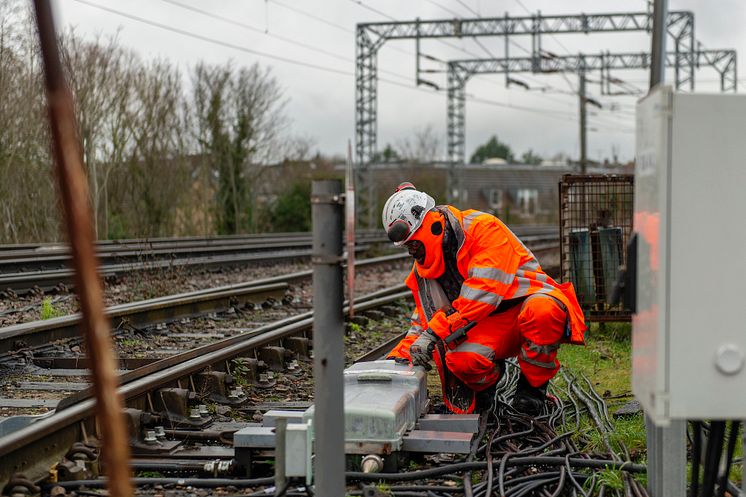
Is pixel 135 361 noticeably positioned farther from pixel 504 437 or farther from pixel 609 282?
pixel 609 282

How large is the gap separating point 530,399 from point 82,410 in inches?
108

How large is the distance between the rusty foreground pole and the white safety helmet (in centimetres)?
334

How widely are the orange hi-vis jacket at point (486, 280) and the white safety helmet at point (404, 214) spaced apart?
23 cm

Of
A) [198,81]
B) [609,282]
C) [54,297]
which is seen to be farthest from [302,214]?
[609,282]

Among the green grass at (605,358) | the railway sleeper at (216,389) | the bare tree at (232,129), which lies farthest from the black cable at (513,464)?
the bare tree at (232,129)

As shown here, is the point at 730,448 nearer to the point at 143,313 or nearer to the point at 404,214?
the point at 404,214

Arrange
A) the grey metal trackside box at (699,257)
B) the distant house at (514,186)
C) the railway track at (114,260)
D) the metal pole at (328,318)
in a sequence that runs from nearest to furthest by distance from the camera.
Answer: the grey metal trackside box at (699,257) → the metal pole at (328,318) → the railway track at (114,260) → the distant house at (514,186)

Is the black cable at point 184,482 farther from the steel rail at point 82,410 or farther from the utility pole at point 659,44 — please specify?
the utility pole at point 659,44

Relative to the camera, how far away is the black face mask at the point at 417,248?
5539mm

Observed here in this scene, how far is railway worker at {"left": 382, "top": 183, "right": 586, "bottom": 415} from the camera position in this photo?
213 inches

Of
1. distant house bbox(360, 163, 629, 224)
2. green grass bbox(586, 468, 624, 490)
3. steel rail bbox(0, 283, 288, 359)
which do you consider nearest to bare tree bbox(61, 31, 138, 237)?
steel rail bbox(0, 283, 288, 359)

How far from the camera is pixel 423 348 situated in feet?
18.2

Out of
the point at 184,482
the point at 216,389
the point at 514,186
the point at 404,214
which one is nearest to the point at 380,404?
the point at 184,482

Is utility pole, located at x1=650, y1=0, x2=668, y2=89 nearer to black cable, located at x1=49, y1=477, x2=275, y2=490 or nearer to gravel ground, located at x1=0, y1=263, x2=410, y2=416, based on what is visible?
black cable, located at x1=49, y1=477, x2=275, y2=490
